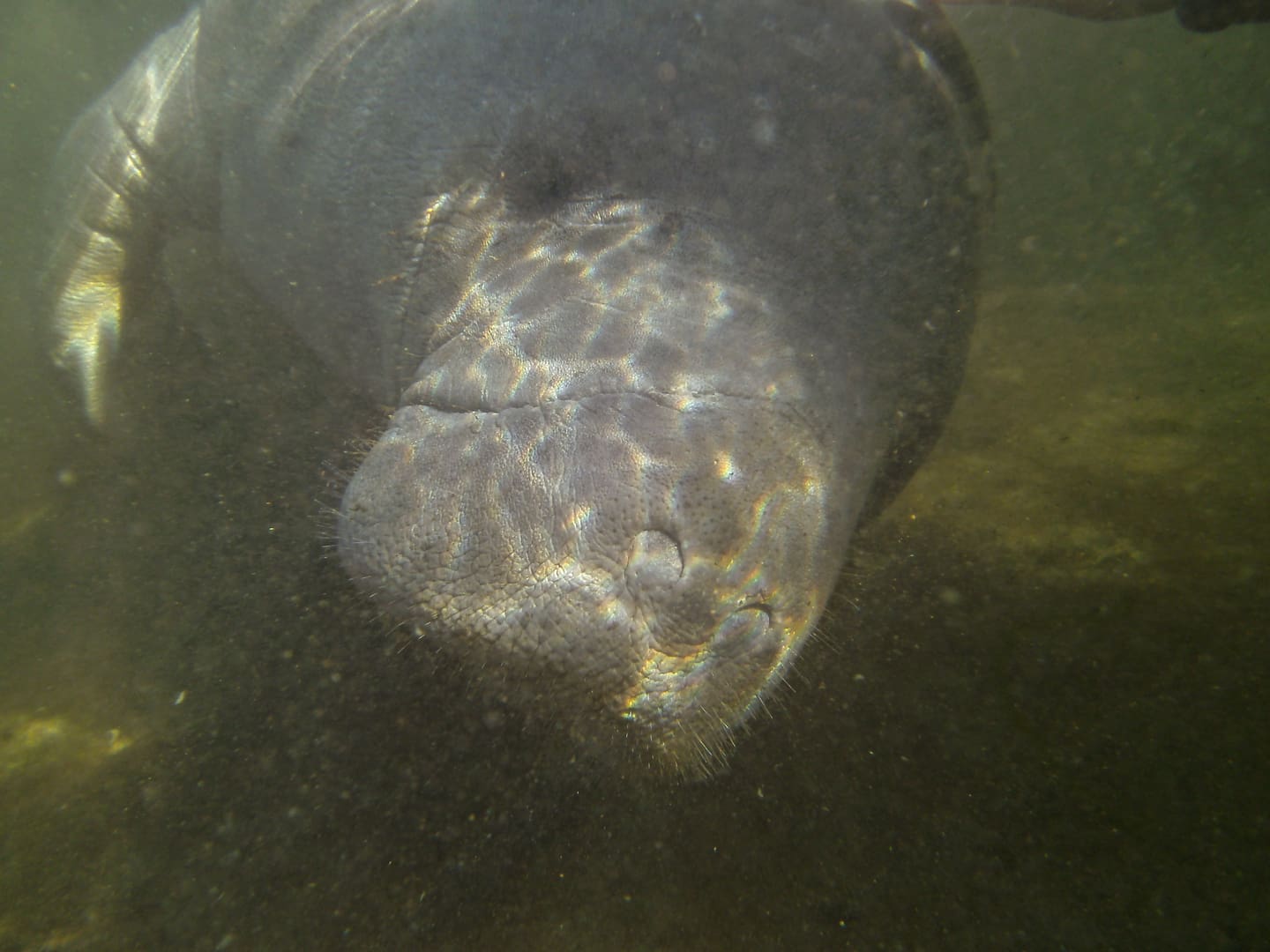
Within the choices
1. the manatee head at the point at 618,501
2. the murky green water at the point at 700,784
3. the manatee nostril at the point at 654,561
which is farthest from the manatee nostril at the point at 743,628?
the murky green water at the point at 700,784

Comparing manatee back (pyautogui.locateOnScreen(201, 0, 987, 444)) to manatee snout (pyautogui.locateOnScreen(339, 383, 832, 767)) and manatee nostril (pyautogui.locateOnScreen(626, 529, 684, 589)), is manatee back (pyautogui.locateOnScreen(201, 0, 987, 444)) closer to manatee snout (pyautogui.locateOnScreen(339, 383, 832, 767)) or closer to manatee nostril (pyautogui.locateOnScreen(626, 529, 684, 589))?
manatee snout (pyautogui.locateOnScreen(339, 383, 832, 767))

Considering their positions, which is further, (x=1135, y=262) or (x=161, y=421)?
(x=1135, y=262)

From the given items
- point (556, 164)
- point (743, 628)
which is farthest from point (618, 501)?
point (556, 164)

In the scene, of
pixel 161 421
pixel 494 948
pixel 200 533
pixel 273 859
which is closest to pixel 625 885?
pixel 494 948

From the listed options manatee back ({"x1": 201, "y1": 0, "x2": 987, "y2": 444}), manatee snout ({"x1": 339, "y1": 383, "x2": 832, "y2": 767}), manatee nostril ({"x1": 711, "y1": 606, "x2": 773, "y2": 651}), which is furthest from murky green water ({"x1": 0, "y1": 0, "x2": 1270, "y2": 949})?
manatee back ({"x1": 201, "y1": 0, "x2": 987, "y2": 444})

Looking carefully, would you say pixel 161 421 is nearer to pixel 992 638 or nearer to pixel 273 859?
pixel 273 859
